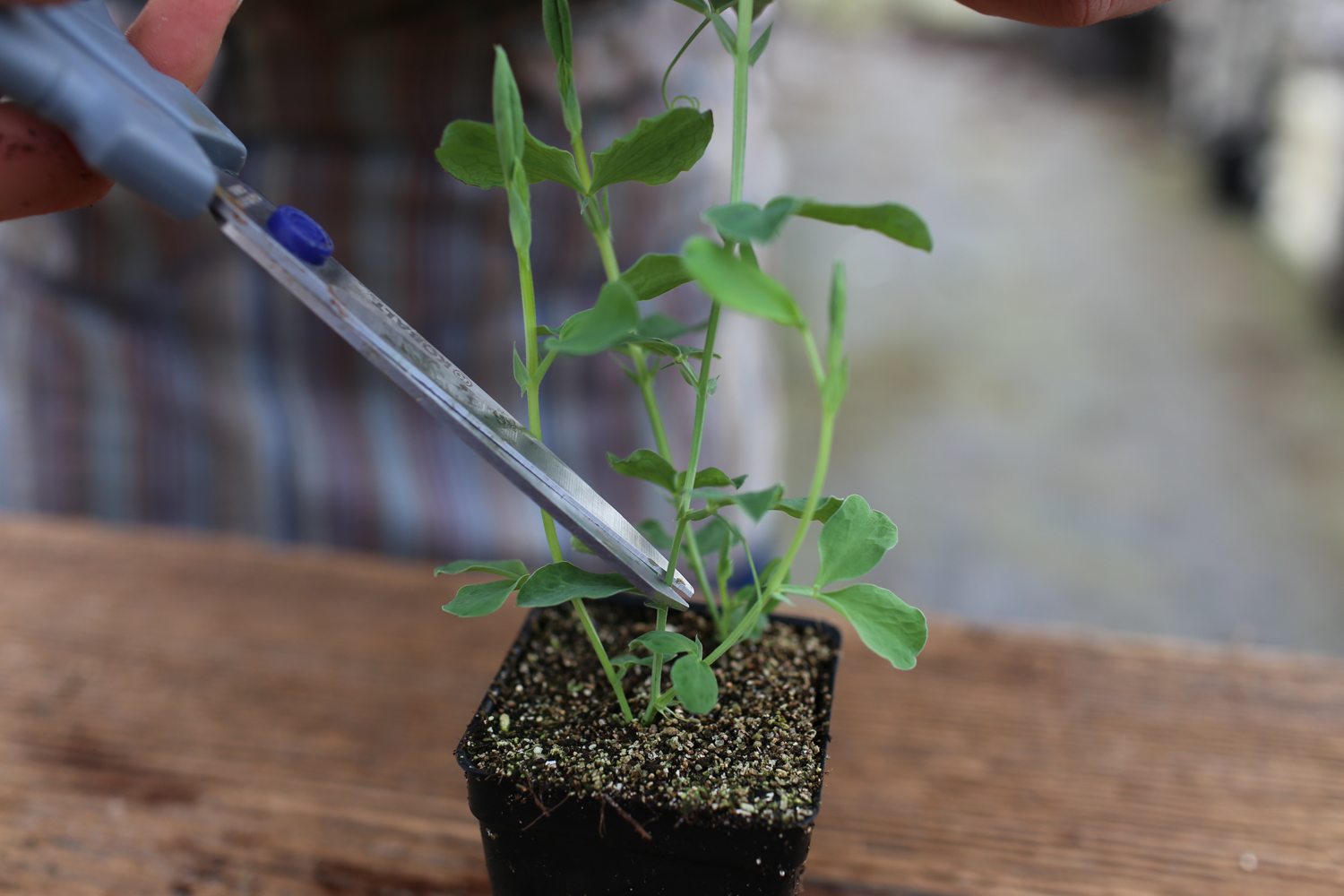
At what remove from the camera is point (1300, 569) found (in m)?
1.84

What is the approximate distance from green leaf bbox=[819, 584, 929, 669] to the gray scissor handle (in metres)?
0.23

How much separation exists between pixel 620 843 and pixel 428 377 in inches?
6.2

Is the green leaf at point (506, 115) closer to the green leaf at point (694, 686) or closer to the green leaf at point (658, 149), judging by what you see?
the green leaf at point (658, 149)

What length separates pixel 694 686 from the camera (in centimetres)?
33

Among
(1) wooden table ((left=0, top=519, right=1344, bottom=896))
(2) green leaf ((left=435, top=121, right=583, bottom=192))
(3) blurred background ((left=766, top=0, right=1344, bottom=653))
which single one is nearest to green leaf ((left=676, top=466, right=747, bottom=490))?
(2) green leaf ((left=435, top=121, right=583, bottom=192))

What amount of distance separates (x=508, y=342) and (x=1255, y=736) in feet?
2.27

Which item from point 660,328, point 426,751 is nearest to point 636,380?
point 660,328

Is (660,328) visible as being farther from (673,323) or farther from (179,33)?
(179,33)

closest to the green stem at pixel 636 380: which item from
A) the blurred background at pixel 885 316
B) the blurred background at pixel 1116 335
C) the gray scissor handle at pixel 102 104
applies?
the gray scissor handle at pixel 102 104

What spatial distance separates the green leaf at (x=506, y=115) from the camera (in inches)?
11.7

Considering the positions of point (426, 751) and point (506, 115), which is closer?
point (506, 115)

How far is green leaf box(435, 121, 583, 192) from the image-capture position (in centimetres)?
33

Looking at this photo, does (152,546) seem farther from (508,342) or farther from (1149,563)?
(1149,563)

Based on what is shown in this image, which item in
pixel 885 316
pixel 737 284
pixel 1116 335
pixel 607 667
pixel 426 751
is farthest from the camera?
pixel 885 316
